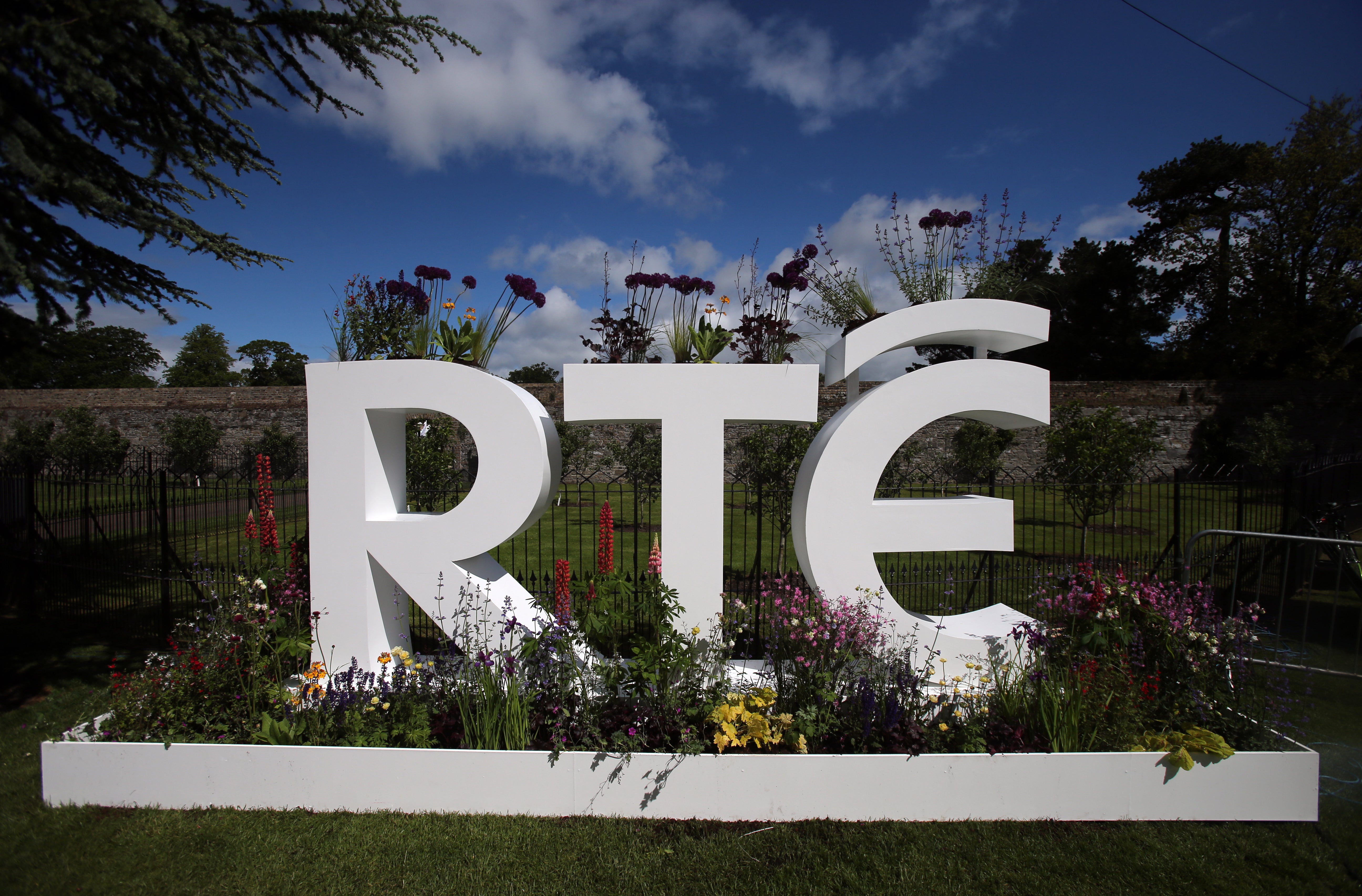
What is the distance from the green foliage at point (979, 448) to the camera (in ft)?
51.6

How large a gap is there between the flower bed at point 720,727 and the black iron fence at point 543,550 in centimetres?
65

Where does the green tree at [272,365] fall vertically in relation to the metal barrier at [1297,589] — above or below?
above

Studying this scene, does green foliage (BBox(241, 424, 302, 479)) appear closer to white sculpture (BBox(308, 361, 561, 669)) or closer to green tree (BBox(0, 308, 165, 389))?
green tree (BBox(0, 308, 165, 389))

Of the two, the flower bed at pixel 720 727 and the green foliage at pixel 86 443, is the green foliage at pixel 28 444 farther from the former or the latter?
the flower bed at pixel 720 727

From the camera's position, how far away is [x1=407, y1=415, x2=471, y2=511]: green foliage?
874 centimetres

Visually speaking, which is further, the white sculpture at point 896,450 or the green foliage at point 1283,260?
the green foliage at point 1283,260

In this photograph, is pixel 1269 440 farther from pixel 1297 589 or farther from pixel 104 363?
pixel 104 363

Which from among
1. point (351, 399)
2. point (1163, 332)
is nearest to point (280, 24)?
point (351, 399)

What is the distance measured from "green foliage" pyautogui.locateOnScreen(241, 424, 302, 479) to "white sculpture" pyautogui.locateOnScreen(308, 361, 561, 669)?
20393 millimetres

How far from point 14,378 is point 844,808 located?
6825mm

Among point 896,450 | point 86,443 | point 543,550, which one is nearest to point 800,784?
point 896,450

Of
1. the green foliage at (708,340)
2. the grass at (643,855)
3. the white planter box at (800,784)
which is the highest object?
the green foliage at (708,340)

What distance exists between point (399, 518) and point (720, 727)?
8.41ft

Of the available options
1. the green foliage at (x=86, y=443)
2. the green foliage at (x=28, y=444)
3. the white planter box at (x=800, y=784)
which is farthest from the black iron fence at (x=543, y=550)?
the green foliage at (x=28, y=444)
